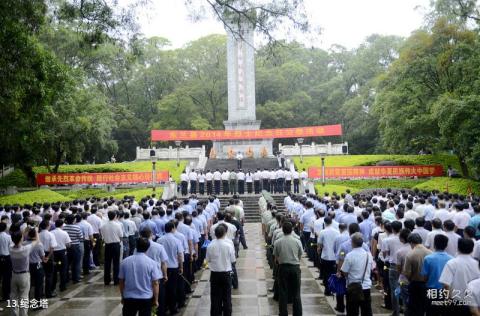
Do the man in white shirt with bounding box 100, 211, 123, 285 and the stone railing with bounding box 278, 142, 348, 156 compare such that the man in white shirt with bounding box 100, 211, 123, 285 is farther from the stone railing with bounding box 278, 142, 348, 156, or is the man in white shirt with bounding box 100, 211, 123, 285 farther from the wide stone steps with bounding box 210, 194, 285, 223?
the stone railing with bounding box 278, 142, 348, 156

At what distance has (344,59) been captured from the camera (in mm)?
46688

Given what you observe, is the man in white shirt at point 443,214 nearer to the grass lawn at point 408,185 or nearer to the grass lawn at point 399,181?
the grass lawn at point 408,185

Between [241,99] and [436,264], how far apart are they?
29.7 metres

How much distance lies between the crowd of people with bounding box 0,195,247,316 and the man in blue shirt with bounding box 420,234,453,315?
244 centimetres

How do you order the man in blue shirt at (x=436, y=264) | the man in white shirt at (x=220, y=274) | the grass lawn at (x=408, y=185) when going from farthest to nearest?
the grass lawn at (x=408, y=185) < the man in white shirt at (x=220, y=274) < the man in blue shirt at (x=436, y=264)

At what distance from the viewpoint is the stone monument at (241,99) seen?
33844 mm

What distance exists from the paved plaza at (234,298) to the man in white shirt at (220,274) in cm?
108

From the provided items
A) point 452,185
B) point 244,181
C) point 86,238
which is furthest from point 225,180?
point 86,238

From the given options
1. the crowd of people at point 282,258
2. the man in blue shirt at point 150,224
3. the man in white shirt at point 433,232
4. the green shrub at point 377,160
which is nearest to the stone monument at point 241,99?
the green shrub at point 377,160

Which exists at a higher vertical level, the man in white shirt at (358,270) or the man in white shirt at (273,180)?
the man in white shirt at (273,180)

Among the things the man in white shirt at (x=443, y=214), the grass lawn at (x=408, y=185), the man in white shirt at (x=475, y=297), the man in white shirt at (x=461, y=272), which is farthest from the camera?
the grass lawn at (x=408, y=185)

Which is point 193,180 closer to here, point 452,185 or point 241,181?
point 241,181

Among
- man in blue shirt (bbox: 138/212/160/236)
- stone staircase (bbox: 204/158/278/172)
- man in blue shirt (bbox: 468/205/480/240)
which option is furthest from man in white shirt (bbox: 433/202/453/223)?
stone staircase (bbox: 204/158/278/172)

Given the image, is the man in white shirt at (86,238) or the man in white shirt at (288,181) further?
the man in white shirt at (288,181)
